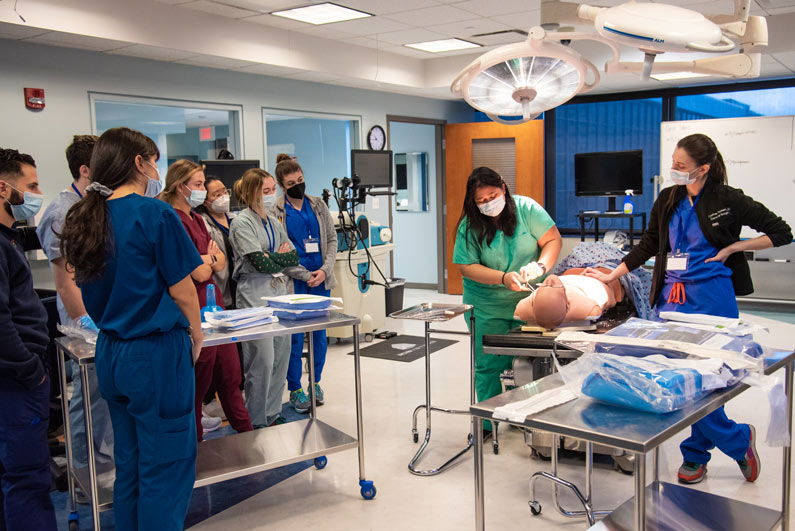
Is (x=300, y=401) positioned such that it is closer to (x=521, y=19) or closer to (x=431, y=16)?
(x=431, y=16)

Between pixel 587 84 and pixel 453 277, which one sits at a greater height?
pixel 587 84

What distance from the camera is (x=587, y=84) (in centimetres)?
181

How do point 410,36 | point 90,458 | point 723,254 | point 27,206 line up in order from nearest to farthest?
point 90,458
point 27,206
point 723,254
point 410,36

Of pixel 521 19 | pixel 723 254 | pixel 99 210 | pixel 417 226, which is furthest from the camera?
pixel 417 226

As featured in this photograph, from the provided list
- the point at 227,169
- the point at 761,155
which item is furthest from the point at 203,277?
the point at 761,155

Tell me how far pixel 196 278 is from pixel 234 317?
589mm

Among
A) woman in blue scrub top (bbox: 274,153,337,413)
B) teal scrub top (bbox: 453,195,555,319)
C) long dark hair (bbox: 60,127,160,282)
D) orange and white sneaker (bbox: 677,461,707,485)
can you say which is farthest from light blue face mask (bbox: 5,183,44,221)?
orange and white sneaker (bbox: 677,461,707,485)

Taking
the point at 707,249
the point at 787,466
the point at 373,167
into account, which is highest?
the point at 373,167

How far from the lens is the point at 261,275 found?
3646 millimetres

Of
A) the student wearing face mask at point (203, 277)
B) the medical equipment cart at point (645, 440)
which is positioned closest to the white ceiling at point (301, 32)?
the student wearing face mask at point (203, 277)

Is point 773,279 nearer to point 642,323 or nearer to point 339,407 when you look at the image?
point 339,407

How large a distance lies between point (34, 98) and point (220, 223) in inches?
71.5

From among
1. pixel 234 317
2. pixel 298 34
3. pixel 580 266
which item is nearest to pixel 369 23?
pixel 298 34

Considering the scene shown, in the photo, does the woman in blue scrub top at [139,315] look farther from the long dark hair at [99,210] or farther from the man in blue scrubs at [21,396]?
the man in blue scrubs at [21,396]
